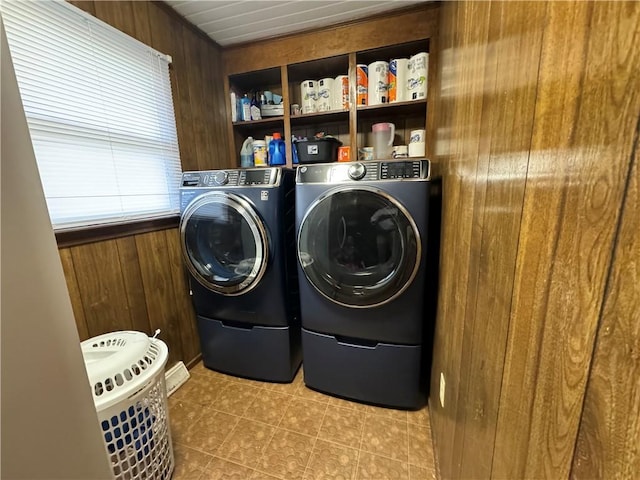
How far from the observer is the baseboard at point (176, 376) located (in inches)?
61.7

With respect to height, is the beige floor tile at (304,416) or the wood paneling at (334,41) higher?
the wood paneling at (334,41)

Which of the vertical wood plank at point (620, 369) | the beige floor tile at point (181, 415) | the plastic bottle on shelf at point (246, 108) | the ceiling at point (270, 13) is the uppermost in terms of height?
the ceiling at point (270, 13)

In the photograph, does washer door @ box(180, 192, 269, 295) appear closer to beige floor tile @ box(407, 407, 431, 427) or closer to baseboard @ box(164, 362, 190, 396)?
baseboard @ box(164, 362, 190, 396)

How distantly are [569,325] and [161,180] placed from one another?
5.92 ft

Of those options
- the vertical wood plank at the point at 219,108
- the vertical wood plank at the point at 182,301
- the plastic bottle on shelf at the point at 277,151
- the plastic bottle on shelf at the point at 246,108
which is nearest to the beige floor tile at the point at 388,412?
the vertical wood plank at the point at 182,301

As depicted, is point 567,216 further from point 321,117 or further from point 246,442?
point 321,117

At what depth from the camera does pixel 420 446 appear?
1.22 m

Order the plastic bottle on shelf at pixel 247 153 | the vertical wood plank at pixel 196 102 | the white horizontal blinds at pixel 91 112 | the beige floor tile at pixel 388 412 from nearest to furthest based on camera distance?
the white horizontal blinds at pixel 91 112, the beige floor tile at pixel 388 412, the vertical wood plank at pixel 196 102, the plastic bottle on shelf at pixel 247 153

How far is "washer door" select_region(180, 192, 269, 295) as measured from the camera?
1391 mm

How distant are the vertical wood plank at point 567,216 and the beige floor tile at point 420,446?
2.90 ft

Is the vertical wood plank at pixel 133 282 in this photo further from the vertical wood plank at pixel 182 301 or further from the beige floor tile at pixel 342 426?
the beige floor tile at pixel 342 426

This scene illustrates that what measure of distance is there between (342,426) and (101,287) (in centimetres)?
133

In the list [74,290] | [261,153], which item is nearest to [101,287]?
[74,290]

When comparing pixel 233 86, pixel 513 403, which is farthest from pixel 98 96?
pixel 513 403
